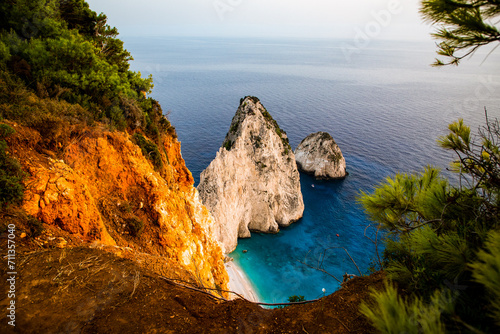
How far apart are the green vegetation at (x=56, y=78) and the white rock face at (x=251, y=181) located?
17.2 m

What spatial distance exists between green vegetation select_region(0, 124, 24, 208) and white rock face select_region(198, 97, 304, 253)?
23.8 m

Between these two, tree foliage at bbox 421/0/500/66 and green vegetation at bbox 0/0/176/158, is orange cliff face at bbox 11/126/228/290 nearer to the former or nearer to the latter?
green vegetation at bbox 0/0/176/158

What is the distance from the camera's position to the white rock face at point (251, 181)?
30.4m

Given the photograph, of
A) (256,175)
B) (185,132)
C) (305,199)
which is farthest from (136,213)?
(185,132)

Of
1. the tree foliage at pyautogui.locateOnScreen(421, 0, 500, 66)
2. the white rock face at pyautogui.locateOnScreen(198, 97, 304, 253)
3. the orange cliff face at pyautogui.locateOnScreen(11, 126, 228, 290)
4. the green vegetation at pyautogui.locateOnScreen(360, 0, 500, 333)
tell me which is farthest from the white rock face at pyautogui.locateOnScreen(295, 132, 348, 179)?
the tree foliage at pyautogui.locateOnScreen(421, 0, 500, 66)

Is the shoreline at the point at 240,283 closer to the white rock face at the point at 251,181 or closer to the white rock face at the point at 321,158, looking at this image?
the white rock face at the point at 251,181

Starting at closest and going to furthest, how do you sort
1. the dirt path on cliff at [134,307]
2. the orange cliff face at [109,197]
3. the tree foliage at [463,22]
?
the tree foliage at [463,22] < the dirt path on cliff at [134,307] < the orange cliff face at [109,197]

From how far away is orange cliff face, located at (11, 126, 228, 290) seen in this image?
6930 millimetres

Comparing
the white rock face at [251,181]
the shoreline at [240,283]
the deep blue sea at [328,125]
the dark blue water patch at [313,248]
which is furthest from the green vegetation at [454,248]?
the white rock face at [251,181]

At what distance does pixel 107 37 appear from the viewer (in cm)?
1540

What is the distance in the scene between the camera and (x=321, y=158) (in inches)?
1850

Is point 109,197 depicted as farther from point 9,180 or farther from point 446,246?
point 446,246

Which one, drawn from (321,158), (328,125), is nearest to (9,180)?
(321,158)

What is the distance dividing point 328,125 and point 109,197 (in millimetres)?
61646
